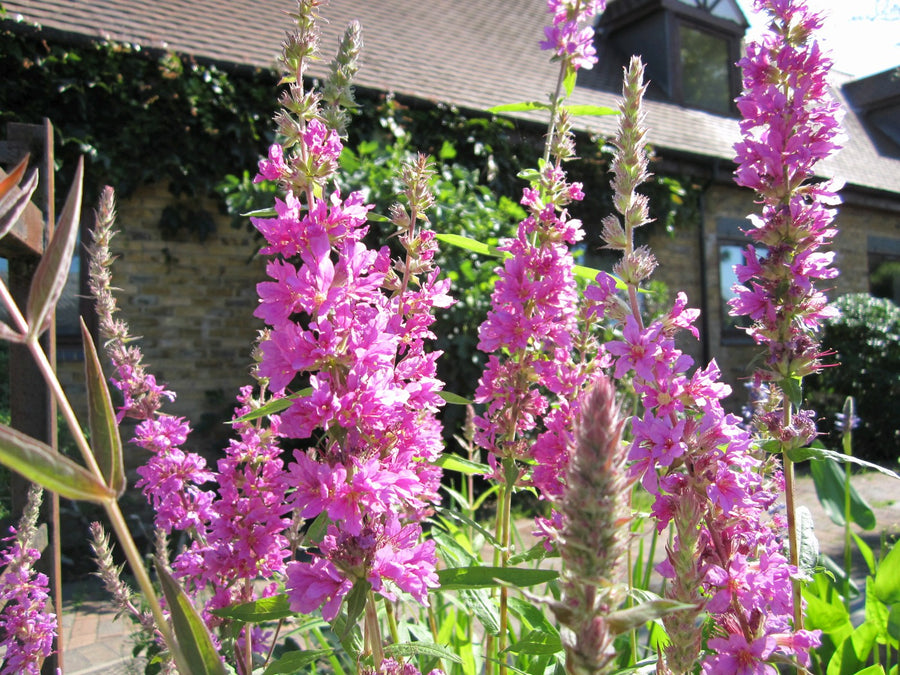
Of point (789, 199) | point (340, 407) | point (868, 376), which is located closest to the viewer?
point (340, 407)

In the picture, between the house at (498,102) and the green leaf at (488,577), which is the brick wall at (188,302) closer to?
the house at (498,102)

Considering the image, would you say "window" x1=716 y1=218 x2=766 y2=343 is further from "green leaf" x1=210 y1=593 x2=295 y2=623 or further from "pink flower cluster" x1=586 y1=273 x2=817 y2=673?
"green leaf" x1=210 y1=593 x2=295 y2=623

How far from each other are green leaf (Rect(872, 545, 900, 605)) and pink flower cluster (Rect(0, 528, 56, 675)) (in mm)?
2188

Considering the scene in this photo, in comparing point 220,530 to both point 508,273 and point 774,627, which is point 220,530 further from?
point 774,627

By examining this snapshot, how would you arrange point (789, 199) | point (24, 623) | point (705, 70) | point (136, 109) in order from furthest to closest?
point (705, 70)
point (136, 109)
point (24, 623)
point (789, 199)

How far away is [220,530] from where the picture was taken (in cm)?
123

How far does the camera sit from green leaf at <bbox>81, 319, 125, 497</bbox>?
0.57 meters

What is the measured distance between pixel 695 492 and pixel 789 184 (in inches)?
26.0

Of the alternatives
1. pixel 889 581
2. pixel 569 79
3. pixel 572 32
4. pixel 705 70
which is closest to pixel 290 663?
pixel 569 79

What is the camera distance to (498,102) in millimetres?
8266

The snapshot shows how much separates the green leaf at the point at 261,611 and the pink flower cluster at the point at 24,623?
0.85 metres

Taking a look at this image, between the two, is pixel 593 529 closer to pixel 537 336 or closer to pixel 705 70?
pixel 537 336

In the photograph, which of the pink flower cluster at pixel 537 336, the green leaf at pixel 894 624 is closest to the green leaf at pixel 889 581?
the green leaf at pixel 894 624

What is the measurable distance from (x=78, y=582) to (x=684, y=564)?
5251 millimetres
